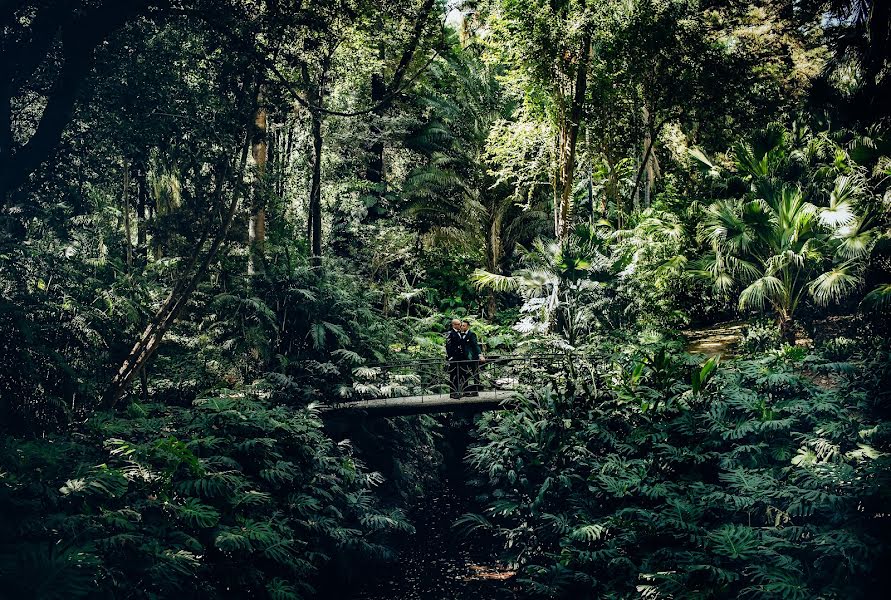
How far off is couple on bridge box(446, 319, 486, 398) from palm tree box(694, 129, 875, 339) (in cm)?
438

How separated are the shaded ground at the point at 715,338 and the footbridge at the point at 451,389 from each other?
3441 millimetres

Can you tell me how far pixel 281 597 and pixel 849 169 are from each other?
11.4 m

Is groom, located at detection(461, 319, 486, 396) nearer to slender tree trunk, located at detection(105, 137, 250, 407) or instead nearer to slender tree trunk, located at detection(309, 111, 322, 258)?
slender tree trunk, located at detection(105, 137, 250, 407)

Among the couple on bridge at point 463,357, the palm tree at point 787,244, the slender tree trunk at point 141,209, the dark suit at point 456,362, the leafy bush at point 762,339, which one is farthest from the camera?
the slender tree trunk at point 141,209

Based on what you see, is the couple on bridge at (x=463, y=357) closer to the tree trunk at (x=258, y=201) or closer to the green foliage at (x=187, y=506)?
the green foliage at (x=187, y=506)

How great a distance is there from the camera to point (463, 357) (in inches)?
479

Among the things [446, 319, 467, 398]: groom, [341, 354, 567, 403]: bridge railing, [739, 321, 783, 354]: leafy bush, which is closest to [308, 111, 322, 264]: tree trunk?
[341, 354, 567, 403]: bridge railing

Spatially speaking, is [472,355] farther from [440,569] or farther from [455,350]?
[440,569]

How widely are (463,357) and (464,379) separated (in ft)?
2.12

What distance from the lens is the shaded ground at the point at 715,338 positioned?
13.1 meters

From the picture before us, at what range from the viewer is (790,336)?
11.6m

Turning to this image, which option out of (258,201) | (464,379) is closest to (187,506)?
(464,379)

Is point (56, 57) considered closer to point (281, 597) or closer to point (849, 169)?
point (281, 597)

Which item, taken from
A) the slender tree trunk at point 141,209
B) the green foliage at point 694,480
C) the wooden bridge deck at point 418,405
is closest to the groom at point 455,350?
the wooden bridge deck at point 418,405
